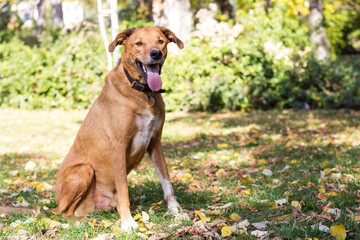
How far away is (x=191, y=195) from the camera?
13.8 ft

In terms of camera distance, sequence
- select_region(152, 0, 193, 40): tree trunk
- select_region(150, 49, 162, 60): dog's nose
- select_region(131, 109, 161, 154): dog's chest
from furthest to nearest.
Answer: select_region(152, 0, 193, 40): tree trunk → select_region(131, 109, 161, 154): dog's chest → select_region(150, 49, 162, 60): dog's nose

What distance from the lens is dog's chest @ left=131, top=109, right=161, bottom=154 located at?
11.3 feet

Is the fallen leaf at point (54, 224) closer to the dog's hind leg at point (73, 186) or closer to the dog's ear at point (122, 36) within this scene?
the dog's hind leg at point (73, 186)

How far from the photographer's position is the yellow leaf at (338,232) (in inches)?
104

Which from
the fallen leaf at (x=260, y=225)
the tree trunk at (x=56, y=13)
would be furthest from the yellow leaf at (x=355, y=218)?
the tree trunk at (x=56, y=13)

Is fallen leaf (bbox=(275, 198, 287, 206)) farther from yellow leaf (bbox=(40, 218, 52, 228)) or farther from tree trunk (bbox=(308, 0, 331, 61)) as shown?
tree trunk (bbox=(308, 0, 331, 61))

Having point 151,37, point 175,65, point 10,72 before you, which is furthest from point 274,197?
point 10,72

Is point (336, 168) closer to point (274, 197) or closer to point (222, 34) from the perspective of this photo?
point (274, 197)

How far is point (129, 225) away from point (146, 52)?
1.47 metres

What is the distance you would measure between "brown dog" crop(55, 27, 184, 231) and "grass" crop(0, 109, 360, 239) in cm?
18

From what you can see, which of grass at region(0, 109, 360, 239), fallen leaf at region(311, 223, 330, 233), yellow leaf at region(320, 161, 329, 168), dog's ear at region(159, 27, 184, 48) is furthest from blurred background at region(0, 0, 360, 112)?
fallen leaf at region(311, 223, 330, 233)

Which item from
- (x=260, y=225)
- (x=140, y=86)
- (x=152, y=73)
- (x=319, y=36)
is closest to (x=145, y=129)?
(x=140, y=86)

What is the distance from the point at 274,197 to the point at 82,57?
9.23 m

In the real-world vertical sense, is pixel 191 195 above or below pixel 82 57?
below
